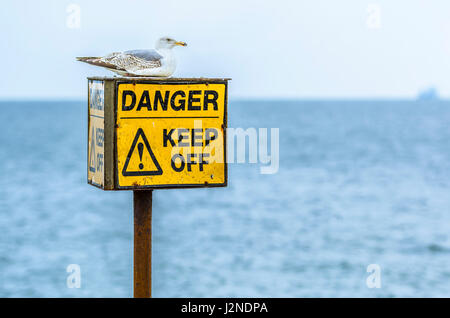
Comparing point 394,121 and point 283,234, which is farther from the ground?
point 394,121

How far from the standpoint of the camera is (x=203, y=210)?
36.0 meters

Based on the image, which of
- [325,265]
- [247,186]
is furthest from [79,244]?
[247,186]

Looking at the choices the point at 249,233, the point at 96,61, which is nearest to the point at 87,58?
the point at 96,61

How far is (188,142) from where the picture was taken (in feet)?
15.8

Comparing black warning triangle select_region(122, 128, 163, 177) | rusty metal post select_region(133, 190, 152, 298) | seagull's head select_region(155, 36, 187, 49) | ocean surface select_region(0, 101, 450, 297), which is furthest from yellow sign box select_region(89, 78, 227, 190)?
ocean surface select_region(0, 101, 450, 297)

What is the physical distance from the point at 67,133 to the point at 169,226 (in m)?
60.4

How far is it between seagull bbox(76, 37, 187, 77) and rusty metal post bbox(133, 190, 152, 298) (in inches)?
26.7

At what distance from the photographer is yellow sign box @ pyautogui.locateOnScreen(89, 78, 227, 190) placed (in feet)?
15.4

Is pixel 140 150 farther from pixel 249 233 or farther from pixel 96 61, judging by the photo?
pixel 249 233

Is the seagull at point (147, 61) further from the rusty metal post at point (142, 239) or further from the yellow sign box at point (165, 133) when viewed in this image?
the rusty metal post at point (142, 239)

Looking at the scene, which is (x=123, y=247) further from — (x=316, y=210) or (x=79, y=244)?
(x=316, y=210)

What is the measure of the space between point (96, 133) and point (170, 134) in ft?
1.39

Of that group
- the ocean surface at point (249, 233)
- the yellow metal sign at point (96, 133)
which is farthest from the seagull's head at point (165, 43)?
the ocean surface at point (249, 233)

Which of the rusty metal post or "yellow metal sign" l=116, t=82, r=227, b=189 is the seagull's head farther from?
the rusty metal post
